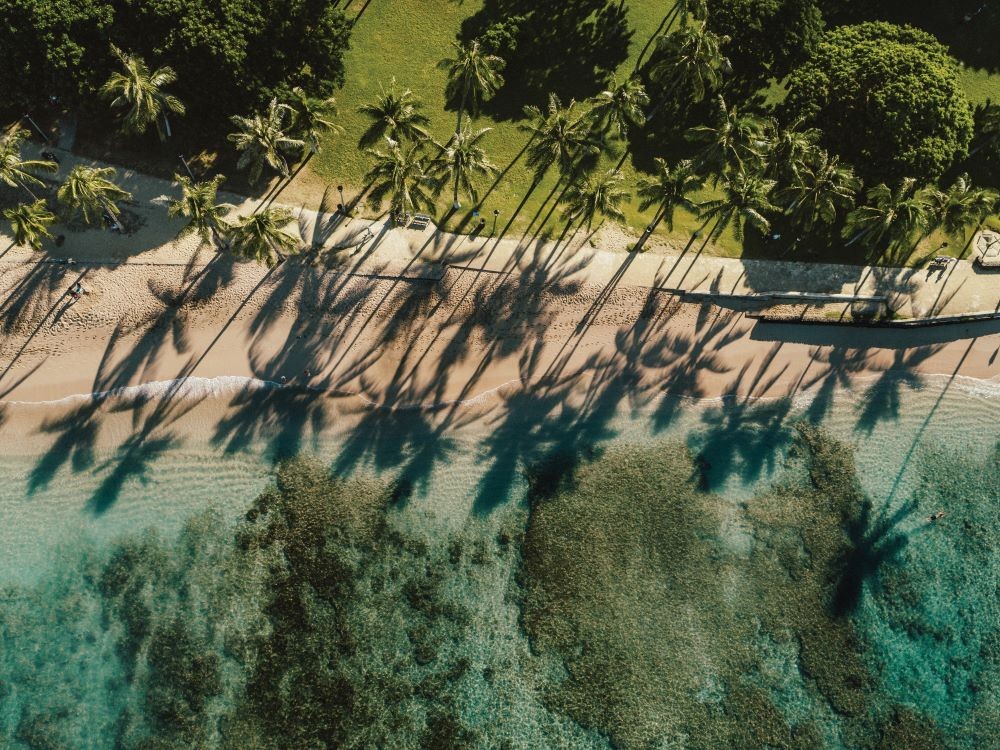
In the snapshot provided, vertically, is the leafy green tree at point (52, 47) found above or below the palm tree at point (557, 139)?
below

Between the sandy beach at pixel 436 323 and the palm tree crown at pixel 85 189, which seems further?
the sandy beach at pixel 436 323

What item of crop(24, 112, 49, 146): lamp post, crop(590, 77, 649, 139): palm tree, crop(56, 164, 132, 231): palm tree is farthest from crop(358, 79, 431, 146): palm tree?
crop(24, 112, 49, 146): lamp post

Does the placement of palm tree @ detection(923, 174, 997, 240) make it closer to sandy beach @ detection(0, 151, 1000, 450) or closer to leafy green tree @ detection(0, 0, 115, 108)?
sandy beach @ detection(0, 151, 1000, 450)

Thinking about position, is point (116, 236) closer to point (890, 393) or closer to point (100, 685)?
point (100, 685)

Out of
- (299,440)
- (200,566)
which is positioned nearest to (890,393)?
(299,440)

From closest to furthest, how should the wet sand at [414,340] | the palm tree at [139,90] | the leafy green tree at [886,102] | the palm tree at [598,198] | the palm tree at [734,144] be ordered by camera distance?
the palm tree at [139,90] < the palm tree at [734,144] < the palm tree at [598,198] < the leafy green tree at [886,102] < the wet sand at [414,340]

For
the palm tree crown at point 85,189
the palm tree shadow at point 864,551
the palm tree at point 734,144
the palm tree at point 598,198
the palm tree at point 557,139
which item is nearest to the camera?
the palm tree crown at point 85,189

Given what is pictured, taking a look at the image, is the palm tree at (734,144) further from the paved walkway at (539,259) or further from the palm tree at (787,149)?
the paved walkway at (539,259)

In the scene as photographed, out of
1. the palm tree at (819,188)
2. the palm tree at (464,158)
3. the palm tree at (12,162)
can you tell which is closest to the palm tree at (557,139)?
the palm tree at (464,158)
